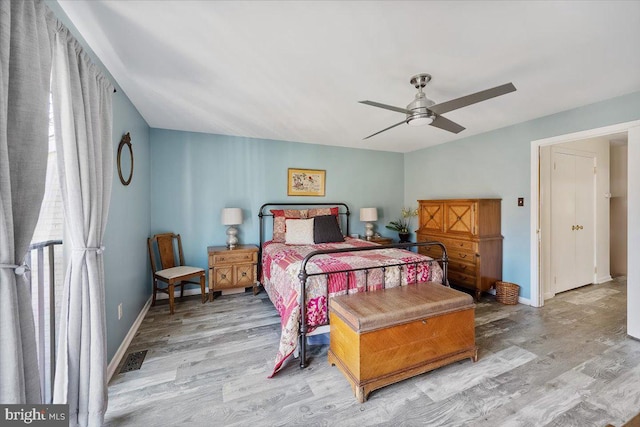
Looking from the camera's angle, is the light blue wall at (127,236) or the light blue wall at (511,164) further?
the light blue wall at (511,164)

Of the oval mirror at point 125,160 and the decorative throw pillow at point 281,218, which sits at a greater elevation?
the oval mirror at point 125,160

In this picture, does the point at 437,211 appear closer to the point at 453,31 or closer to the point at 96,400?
the point at 453,31

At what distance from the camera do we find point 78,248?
61.1 inches

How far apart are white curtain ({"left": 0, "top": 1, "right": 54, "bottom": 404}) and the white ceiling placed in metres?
0.63

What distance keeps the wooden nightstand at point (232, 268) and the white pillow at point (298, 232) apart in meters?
0.53

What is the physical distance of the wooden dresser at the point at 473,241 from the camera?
11.9ft

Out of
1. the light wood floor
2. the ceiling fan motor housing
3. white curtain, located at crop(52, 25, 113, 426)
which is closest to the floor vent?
the light wood floor

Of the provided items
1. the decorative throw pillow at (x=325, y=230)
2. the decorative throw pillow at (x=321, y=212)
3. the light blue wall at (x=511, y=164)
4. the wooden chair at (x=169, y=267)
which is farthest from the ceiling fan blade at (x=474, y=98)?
the wooden chair at (x=169, y=267)

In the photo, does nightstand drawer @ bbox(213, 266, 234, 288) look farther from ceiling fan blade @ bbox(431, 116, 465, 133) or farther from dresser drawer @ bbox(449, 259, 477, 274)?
dresser drawer @ bbox(449, 259, 477, 274)

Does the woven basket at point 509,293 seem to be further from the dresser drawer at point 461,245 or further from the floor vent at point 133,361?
the floor vent at point 133,361

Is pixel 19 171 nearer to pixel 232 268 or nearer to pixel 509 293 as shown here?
pixel 232 268

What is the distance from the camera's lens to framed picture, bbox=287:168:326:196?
4.59 metres

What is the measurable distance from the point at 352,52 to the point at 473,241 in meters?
3.03

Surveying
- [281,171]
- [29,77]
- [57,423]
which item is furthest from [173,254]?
[29,77]
